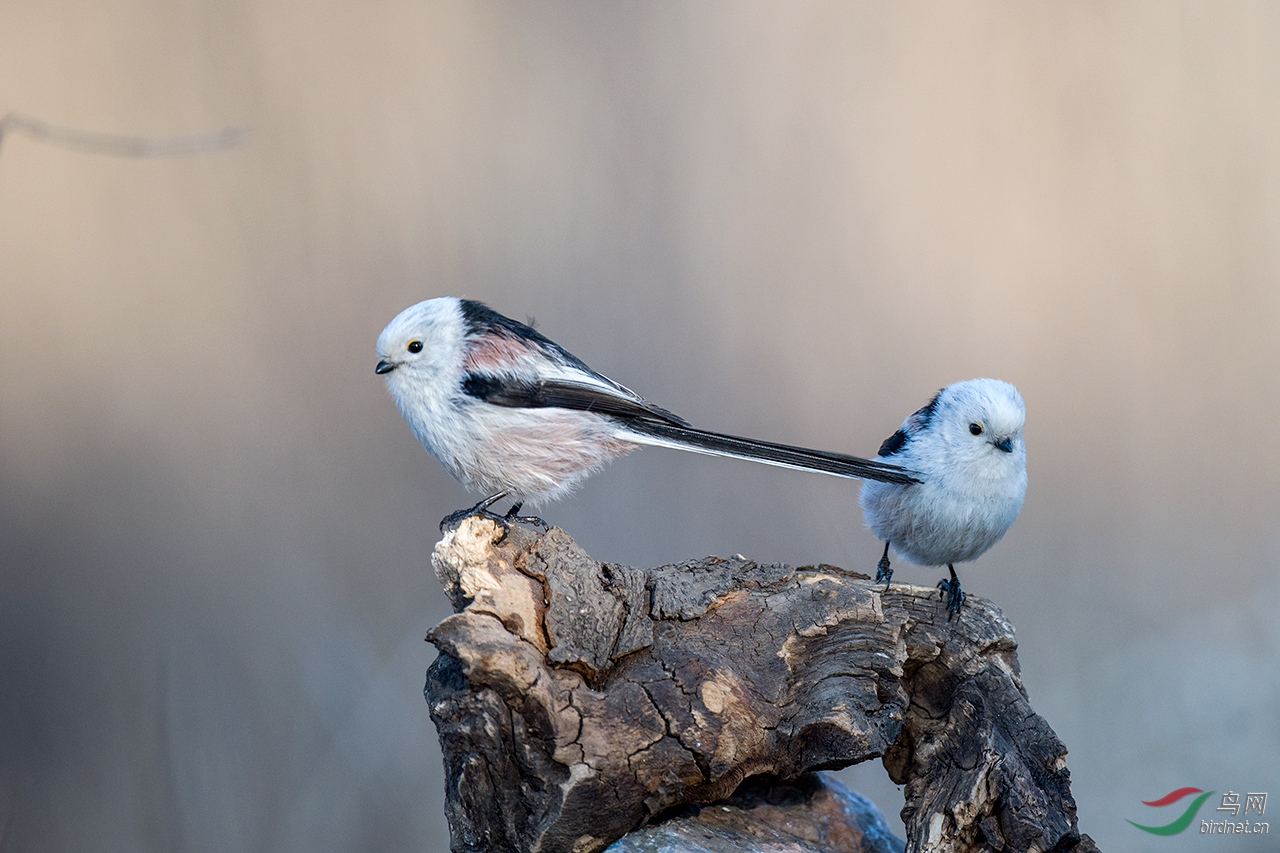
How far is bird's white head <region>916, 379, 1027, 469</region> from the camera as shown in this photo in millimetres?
1923

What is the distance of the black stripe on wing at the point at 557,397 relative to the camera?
181 cm

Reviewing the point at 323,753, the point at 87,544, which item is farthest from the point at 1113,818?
the point at 87,544

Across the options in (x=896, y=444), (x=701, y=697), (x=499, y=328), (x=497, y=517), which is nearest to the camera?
(x=701, y=697)

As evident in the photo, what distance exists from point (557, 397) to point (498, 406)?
12 centimetres

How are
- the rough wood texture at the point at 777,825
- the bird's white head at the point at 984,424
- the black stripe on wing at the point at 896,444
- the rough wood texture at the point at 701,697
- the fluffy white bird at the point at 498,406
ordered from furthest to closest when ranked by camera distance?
1. the black stripe on wing at the point at 896,444
2. the bird's white head at the point at 984,424
3. the fluffy white bird at the point at 498,406
4. the rough wood texture at the point at 777,825
5. the rough wood texture at the point at 701,697

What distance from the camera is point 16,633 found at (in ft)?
8.66

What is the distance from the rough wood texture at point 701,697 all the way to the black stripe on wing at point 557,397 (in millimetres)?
285

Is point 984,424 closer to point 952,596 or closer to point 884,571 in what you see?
point 952,596

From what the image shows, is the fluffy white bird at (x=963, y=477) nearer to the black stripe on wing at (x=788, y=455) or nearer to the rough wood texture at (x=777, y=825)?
the black stripe on wing at (x=788, y=455)

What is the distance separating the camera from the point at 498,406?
5.92ft

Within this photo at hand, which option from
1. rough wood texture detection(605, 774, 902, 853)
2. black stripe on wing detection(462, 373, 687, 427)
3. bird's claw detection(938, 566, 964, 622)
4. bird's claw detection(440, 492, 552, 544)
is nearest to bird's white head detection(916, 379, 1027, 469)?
bird's claw detection(938, 566, 964, 622)

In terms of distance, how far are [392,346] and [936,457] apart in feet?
4.03

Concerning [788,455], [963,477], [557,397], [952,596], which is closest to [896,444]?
[963,477]

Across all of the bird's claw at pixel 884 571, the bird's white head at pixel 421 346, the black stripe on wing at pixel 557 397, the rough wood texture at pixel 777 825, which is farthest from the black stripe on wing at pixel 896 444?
the bird's white head at pixel 421 346
